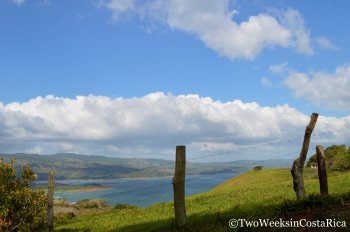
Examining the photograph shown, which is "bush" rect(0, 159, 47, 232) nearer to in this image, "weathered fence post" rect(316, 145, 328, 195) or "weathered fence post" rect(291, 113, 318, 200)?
"weathered fence post" rect(291, 113, 318, 200)

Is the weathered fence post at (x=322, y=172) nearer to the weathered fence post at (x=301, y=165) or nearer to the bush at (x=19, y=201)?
the weathered fence post at (x=301, y=165)

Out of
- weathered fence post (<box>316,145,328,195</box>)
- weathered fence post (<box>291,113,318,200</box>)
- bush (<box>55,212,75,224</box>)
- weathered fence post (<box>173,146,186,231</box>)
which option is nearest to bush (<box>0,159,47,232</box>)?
weathered fence post (<box>173,146,186,231</box>)

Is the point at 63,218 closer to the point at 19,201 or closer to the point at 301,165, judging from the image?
the point at 19,201

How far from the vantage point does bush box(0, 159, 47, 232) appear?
90.3 ft

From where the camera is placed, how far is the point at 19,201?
92.7 ft

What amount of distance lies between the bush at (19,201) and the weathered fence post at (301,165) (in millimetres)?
17113

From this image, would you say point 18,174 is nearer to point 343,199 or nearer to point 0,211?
point 0,211

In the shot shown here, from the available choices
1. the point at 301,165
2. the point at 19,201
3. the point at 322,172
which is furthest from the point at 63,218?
the point at 301,165

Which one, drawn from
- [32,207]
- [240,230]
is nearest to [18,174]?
[32,207]

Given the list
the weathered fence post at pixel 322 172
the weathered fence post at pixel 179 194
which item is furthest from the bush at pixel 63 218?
the weathered fence post at pixel 322 172

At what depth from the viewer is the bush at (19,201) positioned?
27531mm

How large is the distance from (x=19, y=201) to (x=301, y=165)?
18.1 meters

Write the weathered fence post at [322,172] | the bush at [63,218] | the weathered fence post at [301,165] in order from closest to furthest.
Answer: the weathered fence post at [301,165]
the weathered fence post at [322,172]
the bush at [63,218]

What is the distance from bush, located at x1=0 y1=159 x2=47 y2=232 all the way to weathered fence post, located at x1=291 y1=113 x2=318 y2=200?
56.1 feet
